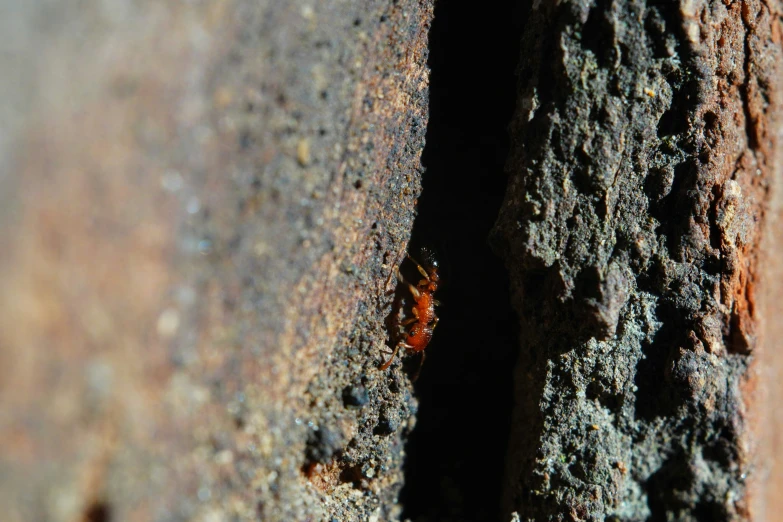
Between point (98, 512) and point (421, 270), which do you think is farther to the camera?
point (421, 270)

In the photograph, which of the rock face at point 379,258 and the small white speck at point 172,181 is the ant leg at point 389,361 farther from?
the small white speck at point 172,181

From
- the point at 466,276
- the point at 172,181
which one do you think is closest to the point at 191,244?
the point at 172,181

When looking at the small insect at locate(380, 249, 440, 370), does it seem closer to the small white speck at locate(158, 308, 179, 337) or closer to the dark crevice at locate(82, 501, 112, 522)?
the small white speck at locate(158, 308, 179, 337)

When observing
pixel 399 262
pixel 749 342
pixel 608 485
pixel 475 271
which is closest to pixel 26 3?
pixel 399 262

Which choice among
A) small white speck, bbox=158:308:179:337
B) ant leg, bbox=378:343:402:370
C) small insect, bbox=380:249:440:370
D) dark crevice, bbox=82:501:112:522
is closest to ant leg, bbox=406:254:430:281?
small insect, bbox=380:249:440:370

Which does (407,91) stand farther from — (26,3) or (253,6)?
(26,3)

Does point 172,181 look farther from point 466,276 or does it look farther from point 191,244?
point 466,276
